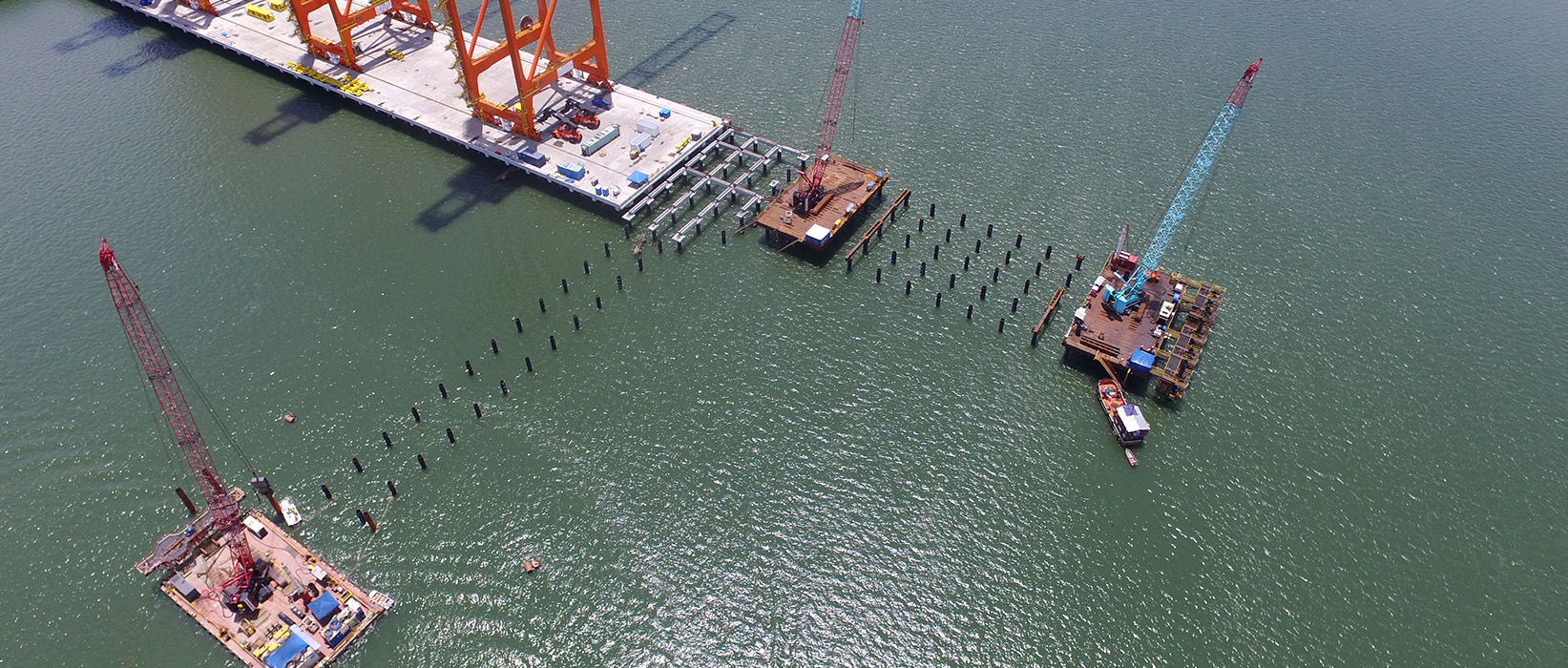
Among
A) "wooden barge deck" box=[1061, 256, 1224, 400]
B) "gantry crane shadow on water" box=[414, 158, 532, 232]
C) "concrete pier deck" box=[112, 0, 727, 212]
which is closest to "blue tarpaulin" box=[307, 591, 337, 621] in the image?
"gantry crane shadow on water" box=[414, 158, 532, 232]

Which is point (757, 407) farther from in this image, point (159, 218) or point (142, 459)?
point (159, 218)

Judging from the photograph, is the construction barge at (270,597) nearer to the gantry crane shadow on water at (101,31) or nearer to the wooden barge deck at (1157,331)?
the wooden barge deck at (1157,331)

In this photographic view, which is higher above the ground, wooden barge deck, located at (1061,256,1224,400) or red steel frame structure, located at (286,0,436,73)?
red steel frame structure, located at (286,0,436,73)

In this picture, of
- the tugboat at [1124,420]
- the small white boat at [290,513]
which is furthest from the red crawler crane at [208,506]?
the tugboat at [1124,420]

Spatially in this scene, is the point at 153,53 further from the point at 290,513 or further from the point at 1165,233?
the point at 1165,233

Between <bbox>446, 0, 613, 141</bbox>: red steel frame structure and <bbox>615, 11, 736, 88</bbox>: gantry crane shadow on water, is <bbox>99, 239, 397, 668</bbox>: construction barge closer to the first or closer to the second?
<bbox>446, 0, 613, 141</bbox>: red steel frame structure

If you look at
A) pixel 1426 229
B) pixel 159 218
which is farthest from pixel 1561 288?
pixel 159 218

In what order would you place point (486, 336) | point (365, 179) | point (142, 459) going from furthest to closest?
point (365, 179) → point (486, 336) → point (142, 459)
